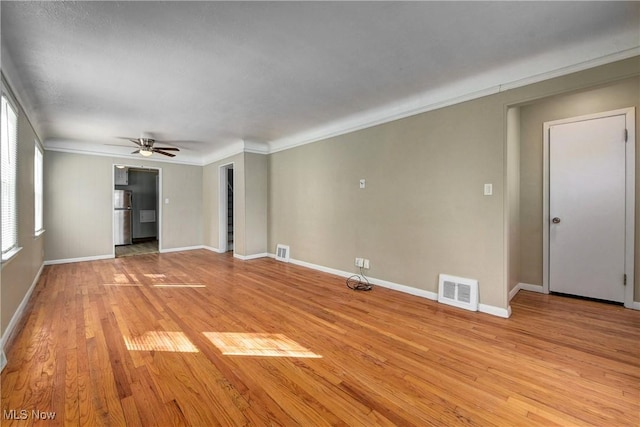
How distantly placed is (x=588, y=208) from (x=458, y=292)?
1.91 metres

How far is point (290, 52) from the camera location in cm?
232

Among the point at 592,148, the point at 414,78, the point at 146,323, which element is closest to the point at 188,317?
the point at 146,323

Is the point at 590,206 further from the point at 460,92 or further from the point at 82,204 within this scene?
the point at 82,204

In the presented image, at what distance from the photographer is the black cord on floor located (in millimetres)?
3654

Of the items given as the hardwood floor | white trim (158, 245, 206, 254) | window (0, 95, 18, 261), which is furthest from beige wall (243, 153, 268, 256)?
window (0, 95, 18, 261)

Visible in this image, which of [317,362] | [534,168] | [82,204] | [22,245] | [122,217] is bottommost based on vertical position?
[317,362]

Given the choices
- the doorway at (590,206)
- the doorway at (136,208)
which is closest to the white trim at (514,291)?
the doorway at (590,206)

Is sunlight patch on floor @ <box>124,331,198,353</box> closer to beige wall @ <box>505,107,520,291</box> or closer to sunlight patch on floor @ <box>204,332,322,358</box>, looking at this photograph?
sunlight patch on floor @ <box>204,332,322,358</box>

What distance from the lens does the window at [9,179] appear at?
239cm

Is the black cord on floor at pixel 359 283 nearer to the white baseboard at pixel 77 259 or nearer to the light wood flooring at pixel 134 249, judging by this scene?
the light wood flooring at pixel 134 249

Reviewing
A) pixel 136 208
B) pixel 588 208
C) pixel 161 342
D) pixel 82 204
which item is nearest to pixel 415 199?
pixel 588 208

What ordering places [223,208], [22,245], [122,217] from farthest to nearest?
[122,217] < [223,208] < [22,245]

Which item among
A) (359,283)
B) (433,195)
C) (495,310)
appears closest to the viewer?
(495,310)

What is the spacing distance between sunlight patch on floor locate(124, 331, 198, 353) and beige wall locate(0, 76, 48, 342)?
1.00 meters
